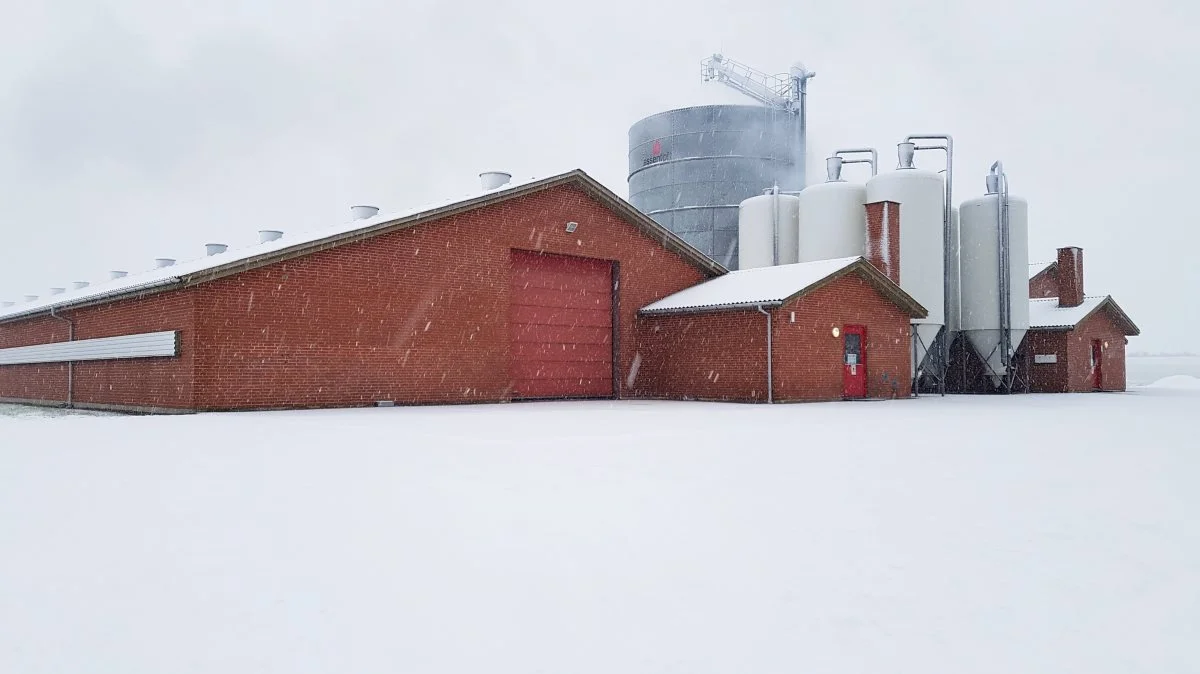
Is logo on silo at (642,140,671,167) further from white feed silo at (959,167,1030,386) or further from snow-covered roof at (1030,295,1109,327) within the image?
snow-covered roof at (1030,295,1109,327)

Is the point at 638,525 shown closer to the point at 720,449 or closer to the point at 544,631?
the point at 544,631

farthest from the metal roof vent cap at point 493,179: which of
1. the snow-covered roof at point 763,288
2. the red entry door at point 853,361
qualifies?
the red entry door at point 853,361

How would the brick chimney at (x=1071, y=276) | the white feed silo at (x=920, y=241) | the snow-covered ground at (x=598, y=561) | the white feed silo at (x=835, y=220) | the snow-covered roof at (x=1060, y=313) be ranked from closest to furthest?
1. the snow-covered ground at (x=598, y=561)
2. the white feed silo at (x=920, y=241)
3. the white feed silo at (x=835, y=220)
4. the snow-covered roof at (x=1060, y=313)
5. the brick chimney at (x=1071, y=276)

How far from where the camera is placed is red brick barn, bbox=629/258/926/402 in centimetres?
2261

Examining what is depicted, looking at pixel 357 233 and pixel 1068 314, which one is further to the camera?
pixel 1068 314

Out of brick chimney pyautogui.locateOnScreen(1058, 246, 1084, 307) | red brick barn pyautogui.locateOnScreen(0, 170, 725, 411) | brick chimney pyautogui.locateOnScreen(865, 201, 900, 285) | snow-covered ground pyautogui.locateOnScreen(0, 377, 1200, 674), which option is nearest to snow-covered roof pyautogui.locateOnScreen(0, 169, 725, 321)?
red brick barn pyautogui.locateOnScreen(0, 170, 725, 411)

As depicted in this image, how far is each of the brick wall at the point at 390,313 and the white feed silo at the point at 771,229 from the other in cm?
746

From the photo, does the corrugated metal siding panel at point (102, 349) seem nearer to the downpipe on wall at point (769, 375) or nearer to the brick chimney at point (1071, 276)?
the downpipe on wall at point (769, 375)

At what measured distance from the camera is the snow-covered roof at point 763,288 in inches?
900

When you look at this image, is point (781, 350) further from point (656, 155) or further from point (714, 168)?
point (656, 155)

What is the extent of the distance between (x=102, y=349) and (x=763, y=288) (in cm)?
1606

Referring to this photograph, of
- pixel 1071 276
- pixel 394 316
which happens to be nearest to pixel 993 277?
pixel 1071 276

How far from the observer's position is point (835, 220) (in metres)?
28.6

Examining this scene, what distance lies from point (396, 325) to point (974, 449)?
13.4 m
